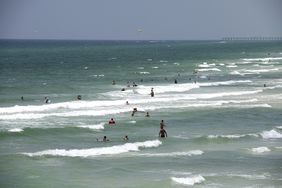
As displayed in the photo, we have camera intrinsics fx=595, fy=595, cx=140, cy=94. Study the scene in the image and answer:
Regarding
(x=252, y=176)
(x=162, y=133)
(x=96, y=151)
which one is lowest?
(x=252, y=176)

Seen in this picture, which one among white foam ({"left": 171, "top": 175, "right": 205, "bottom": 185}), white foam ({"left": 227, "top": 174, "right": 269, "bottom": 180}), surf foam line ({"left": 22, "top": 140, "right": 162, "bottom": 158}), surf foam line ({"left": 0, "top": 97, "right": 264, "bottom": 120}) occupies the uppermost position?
surf foam line ({"left": 0, "top": 97, "right": 264, "bottom": 120})

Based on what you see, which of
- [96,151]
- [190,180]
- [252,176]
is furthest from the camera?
[96,151]

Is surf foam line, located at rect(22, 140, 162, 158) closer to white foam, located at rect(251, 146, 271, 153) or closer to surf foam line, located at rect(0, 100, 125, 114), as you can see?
white foam, located at rect(251, 146, 271, 153)

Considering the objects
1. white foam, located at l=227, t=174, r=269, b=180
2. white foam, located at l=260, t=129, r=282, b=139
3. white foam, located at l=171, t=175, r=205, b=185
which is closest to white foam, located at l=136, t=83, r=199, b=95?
white foam, located at l=260, t=129, r=282, b=139

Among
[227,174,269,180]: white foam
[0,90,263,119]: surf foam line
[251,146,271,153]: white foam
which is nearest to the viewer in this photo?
[227,174,269,180]: white foam

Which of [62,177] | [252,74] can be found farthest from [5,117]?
[252,74]

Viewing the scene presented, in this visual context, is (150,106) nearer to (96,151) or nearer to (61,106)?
(61,106)

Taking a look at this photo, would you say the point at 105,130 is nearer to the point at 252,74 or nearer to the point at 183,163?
the point at 183,163

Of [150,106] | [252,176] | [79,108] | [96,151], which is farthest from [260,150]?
[79,108]

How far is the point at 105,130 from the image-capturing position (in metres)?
34.3

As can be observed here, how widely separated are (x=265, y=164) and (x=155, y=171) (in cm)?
476

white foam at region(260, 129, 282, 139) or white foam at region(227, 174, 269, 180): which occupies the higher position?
white foam at region(260, 129, 282, 139)

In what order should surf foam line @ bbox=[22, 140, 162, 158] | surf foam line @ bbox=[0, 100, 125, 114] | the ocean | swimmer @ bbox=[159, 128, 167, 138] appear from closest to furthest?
the ocean, surf foam line @ bbox=[22, 140, 162, 158], swimmer @ bbox=[159, 128, 167, 138], surf foam line @ bbox=[0, 100, 125, 114]

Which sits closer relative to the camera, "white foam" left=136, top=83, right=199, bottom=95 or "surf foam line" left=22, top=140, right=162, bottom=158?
"surf foam line" left=22, top=140, right=162, bottom=158
